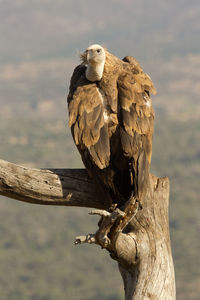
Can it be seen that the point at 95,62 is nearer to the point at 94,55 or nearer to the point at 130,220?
the point at 94,55

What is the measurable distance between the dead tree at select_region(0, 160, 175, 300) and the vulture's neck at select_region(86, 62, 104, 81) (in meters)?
1.19

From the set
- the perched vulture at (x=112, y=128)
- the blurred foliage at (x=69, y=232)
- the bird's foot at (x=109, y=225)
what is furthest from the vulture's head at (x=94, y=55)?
the blurred foliage at (x=69, y=232)

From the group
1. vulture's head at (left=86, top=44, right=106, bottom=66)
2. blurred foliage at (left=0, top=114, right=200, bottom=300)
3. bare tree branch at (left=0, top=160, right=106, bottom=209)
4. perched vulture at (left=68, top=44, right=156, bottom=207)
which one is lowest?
bare tree branch at (left=0, top=160, right=106, bottom=209)

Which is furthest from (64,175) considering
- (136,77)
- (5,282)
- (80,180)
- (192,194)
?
(192,194)

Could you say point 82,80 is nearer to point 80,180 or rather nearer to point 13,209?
point 80,180

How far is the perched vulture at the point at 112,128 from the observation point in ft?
24.9

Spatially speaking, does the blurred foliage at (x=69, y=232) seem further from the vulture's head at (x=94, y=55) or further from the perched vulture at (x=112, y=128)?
the vulture's head at (x=94, y=55)

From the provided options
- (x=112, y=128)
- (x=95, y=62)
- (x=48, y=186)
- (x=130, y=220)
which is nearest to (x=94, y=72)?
(x=95, y=62)

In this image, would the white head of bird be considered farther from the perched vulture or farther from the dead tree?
the dead tree

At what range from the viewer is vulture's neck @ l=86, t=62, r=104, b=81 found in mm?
8258

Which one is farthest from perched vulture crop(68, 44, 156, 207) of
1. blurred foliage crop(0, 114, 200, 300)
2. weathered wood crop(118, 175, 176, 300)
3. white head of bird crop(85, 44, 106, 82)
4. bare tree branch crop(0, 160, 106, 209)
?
blurred foliage crop(0, 114, 200, 300)

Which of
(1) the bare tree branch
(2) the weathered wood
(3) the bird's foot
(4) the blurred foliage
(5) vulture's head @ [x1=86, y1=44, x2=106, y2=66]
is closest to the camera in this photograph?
(3) the bird's foot

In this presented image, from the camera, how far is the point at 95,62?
817 centimetres

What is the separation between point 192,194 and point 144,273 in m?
103
